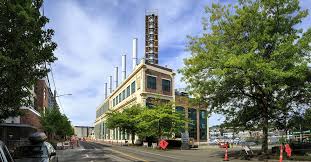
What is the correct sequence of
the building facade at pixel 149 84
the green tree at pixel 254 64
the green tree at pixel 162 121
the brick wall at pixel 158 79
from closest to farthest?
the green tree at pixel 254 64, the green tree at pixel 162 121, the building facade at pixel 149 84, the brick wall at pixel 158 79

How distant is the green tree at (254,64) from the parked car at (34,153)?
15.1 meters

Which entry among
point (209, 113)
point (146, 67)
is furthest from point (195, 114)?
point (209, 113)

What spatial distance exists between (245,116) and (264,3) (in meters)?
8.87

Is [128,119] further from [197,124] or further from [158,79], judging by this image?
[197,124]

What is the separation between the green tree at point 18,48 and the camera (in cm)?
1419

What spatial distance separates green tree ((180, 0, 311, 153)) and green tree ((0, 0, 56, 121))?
575 inches

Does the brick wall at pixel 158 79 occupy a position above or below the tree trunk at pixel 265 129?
above

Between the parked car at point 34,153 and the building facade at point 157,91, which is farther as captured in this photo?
the building facade at point 157,91

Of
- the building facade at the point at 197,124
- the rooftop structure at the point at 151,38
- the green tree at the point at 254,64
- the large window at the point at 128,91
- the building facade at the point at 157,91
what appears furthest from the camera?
the rooftop structure at the point at 151,38

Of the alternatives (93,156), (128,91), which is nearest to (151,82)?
(128,91)

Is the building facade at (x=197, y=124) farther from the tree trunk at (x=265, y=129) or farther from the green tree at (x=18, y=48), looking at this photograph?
the green tree at (x=18, y=48)

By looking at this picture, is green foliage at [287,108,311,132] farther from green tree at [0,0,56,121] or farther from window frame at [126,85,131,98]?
window frame at [126,85,131,98]

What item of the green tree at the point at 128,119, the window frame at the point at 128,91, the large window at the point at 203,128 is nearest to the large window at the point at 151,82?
the green tree at the point at 128,119

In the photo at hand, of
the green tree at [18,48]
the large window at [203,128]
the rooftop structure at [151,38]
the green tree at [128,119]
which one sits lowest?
the large window at [203,128]
